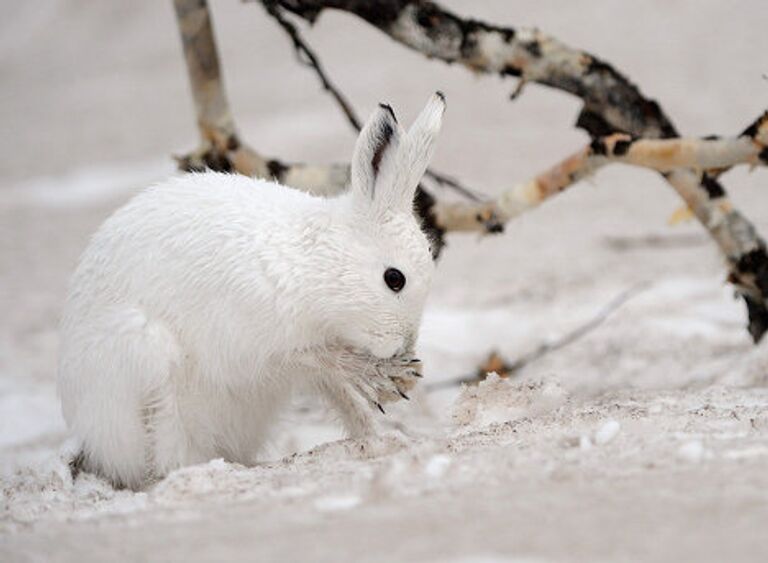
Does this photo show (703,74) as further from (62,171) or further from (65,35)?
(65,35)

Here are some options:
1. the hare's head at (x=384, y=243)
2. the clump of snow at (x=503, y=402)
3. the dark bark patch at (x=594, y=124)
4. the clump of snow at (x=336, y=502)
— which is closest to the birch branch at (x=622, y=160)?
the dark bark patch at (x=594, y=124)

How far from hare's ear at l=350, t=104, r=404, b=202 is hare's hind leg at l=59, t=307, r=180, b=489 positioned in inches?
21.3

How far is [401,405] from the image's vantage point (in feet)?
12.2

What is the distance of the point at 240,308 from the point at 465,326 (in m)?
2.16

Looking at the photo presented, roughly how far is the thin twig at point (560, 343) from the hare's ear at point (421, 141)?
127 cm

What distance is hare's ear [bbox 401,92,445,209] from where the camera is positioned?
258 cm

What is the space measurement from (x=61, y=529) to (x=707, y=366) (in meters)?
2.37

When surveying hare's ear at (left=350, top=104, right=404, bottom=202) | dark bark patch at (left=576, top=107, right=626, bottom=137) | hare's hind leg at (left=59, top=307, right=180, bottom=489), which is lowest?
hare's hind leg at (left=59, top=307, right=180, bottom=489)

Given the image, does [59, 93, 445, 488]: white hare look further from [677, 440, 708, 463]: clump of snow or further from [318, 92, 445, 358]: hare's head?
[677, 440, 708, 463]: clump of snow

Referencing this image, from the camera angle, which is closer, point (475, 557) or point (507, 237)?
point (475, 557)

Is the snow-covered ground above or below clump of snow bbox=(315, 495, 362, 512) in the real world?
above

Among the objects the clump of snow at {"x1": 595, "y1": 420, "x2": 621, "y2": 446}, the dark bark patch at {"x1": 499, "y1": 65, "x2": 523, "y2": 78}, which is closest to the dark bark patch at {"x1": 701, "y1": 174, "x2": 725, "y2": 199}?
the dark bark patch at {"x1": 499, "y1": 65, "x2": 523, "y2": 78}

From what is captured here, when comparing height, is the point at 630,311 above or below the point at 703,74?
below

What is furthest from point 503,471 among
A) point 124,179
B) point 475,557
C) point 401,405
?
point 124,179
